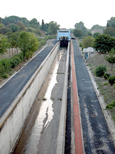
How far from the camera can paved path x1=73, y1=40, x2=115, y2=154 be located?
8926 mm

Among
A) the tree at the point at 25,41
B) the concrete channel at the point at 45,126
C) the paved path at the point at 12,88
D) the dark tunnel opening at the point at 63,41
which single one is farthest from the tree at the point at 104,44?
the dark tunnel opening at the point at 63,41

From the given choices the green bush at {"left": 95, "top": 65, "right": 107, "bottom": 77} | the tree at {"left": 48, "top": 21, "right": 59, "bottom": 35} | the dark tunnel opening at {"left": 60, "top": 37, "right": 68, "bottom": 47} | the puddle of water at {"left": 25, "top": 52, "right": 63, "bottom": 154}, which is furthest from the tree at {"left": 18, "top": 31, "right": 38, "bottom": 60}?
the tree at {"left": 48, "top": 21, "right": 59, "bottom": 35}

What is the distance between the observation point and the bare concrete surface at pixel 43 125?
10.9 m

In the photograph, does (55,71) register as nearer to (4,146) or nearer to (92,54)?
(92,54)

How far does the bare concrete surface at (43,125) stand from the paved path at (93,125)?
2453 millimetres

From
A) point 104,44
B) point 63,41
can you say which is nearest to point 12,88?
point 104,44

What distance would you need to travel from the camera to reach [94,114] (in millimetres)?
12125

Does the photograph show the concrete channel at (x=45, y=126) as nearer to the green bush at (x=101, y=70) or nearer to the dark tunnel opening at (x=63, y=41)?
the green bush at (x=101, y=70)

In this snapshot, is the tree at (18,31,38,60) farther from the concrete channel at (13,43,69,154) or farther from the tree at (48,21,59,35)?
the tree at (48,21,59,35)

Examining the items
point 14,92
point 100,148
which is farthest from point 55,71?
point 100,148

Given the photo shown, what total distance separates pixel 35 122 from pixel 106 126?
5.92 meters

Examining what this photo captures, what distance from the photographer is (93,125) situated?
10844 mm

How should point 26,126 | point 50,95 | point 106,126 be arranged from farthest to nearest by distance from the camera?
point 50,95 → point 26,126 → point 106,126

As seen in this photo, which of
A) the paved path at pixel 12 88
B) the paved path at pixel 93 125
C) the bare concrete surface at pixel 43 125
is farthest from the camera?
the paved path at pixel 12 88
